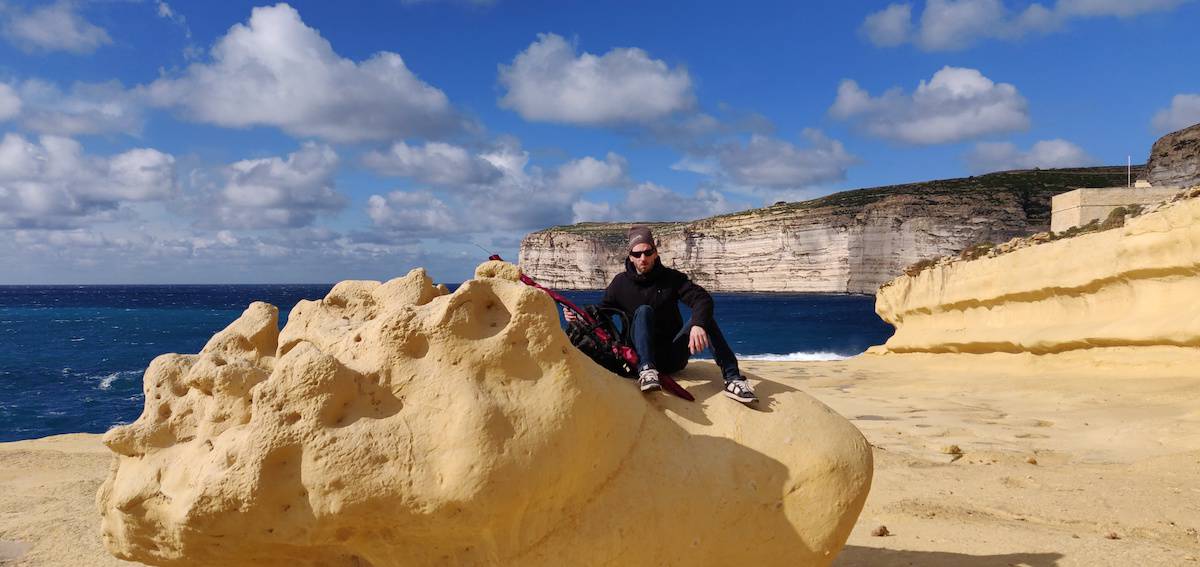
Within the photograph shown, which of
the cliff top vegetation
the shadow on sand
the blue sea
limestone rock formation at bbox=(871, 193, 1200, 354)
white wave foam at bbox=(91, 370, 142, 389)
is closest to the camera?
the shadow on sand

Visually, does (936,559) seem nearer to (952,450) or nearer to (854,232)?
(952,450)

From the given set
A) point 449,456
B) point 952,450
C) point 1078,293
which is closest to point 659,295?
point 449,456

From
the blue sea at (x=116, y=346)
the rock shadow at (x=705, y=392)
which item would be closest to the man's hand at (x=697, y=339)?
the rock shadow at (x=705, y=392)

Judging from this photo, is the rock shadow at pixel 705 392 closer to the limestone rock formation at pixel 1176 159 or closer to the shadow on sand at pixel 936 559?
the shadow on sand at pixel 936 559

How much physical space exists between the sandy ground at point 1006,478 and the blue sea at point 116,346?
10.9 meters

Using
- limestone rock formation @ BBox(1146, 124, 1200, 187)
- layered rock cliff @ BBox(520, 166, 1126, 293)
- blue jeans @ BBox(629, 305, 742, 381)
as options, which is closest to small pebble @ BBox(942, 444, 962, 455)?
blue jeans @ BBox(629, 305, 742, 381)

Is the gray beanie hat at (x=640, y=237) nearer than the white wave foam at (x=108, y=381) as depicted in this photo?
Yes

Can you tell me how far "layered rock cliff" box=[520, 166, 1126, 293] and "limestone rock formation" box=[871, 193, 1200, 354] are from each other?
34.3m

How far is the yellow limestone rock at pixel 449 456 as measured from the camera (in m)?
2.66

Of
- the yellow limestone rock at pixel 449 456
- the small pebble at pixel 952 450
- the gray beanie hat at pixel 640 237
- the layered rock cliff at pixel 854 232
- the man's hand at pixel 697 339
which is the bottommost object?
the small pebble at pixel 952 450

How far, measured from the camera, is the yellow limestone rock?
266 cm

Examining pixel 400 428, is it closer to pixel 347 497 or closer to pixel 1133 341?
pixel 347 497

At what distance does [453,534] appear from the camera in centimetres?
276

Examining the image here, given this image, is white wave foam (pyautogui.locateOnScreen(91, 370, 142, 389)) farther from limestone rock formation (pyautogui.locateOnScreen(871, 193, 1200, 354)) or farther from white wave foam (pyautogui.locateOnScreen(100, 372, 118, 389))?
limestone rock formation (pyautogui.locateOnScreen(871, 193, 1200, 354))
